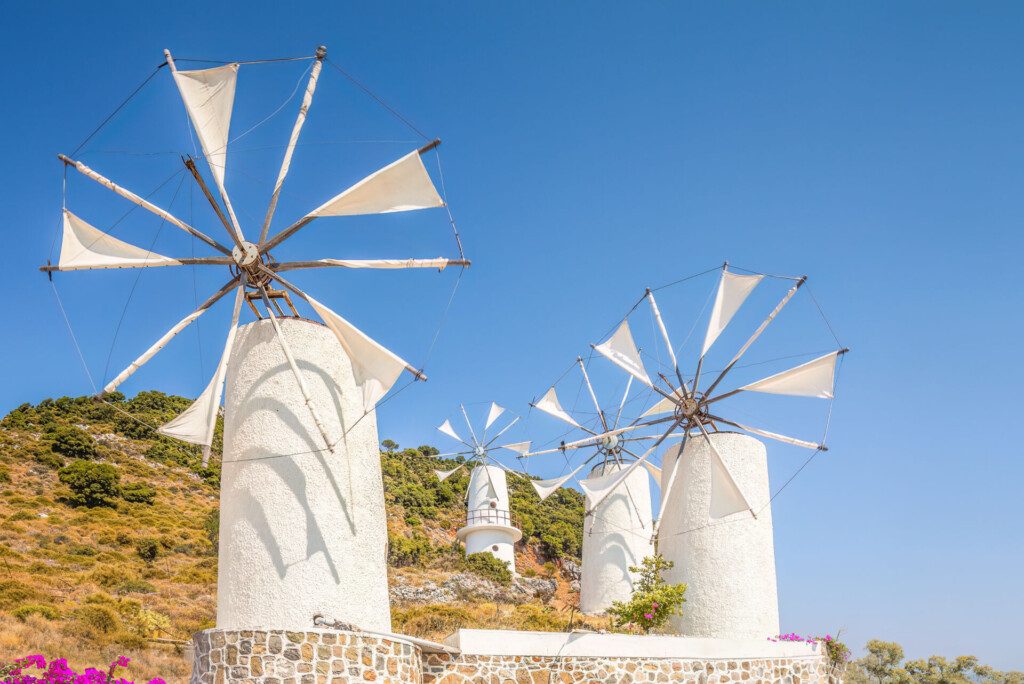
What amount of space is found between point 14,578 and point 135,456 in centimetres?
1398

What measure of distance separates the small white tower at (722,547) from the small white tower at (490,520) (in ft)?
46.6

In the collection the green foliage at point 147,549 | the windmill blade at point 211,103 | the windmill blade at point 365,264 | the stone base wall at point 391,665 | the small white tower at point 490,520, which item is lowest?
the stone base wall at point 391,665

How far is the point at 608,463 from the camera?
21.5 metres

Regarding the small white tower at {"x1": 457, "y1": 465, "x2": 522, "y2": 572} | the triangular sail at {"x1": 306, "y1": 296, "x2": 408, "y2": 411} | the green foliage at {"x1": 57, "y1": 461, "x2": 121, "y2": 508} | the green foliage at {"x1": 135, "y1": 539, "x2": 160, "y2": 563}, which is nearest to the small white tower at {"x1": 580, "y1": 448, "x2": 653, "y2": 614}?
the small white tower at {"x1": 457, "y1": 465, "x2": 522, "y2": 572}

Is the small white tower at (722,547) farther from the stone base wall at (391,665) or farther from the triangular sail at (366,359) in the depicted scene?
the triangular sail at (366,359)

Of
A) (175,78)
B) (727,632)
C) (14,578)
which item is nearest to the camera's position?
(175,78)

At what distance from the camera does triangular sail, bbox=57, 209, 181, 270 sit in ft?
34.6

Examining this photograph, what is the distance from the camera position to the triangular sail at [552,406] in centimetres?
2016

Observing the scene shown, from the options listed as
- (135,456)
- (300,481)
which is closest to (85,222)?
(300,481)

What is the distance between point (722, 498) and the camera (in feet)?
43.5

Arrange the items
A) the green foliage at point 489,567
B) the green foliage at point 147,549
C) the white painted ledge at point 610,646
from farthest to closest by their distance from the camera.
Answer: the green foliage at point 489,567, the green foliage at point 147,549, the white painted ledge at point 610,646

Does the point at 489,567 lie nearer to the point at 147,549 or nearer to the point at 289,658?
the point at 147,549

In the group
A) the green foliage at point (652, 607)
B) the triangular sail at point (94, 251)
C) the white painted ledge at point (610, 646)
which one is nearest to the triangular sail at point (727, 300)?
the green foliage at point (652, 607)

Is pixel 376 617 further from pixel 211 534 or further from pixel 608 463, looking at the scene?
pixel 211 534
